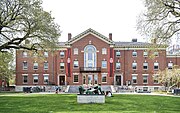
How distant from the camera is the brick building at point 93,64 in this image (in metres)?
59.6

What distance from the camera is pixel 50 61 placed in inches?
2426

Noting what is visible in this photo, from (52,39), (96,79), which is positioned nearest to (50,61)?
(96,79)

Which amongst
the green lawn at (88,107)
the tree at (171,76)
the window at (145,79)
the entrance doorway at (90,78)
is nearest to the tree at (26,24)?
the green lawn at (88,107)

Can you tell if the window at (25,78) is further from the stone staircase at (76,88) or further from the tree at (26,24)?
the tree at (26,24)

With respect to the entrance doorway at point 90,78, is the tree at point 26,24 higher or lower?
higher

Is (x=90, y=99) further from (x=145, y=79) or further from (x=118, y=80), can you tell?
(x=145, y=79)

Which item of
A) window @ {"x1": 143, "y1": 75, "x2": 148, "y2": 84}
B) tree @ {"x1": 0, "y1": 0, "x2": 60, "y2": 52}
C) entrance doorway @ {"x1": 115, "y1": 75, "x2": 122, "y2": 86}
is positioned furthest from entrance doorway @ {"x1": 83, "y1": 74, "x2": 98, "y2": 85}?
tree @ {"x1": 0, "y1": 0, "x2": 60, "y2": 52}

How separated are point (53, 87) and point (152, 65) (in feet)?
61.6

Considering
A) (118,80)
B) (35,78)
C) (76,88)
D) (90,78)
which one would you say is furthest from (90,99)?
(35,78)

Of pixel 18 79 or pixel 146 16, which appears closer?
pixel 146 16

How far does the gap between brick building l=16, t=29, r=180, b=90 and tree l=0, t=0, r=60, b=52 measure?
2754 centimetres

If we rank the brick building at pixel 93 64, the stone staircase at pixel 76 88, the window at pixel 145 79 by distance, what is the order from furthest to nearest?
the window at pixel 145 79 < the brick building at pixel 93 64 < the stone staircase at pixel 76 88

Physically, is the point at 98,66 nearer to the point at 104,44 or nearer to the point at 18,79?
the point at 104,44

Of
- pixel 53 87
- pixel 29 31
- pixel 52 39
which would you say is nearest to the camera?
pixel 29 31
